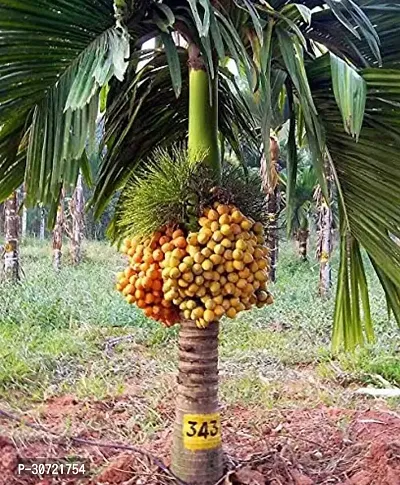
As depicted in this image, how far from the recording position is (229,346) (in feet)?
15.7

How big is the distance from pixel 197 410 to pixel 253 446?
2.49 feet

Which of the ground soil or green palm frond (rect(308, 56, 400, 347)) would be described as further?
the ground soil

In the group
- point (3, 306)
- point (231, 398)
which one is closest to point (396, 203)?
point (231, 398)

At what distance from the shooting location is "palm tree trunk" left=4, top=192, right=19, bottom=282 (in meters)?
6.21

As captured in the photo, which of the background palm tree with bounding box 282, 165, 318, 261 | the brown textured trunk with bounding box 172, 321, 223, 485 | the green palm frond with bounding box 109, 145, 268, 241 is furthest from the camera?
the background palm tree with bounding box 282, 165, 318, 261

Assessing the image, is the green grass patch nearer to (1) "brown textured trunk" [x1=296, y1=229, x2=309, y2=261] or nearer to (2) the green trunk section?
(2) the green trunk section

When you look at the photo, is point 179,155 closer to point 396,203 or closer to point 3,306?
point 396,203

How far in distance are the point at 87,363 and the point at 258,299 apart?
2.87 meters

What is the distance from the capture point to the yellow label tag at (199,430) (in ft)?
5.73

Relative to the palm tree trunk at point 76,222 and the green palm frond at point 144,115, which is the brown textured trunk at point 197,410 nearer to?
the green palm frond at point 144,115

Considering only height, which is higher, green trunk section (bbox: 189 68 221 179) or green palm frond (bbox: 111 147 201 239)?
green trunk section (bbox: 189 68 221 179)

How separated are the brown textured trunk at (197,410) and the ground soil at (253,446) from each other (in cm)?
9

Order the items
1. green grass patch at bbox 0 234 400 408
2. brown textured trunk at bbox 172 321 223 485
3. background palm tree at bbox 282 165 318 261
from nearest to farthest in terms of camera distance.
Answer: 1. brown textured trunk at bbox 172 321 223 485
2. green grass patch at bbox 0 234 400 408
3. background palm tree at bbox 282 165 318 261

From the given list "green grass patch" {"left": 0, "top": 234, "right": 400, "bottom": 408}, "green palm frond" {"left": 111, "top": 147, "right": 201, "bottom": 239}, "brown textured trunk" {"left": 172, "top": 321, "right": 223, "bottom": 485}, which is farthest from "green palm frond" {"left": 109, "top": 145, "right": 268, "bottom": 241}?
"green grass patch" {"left": 0, "top": 234, "right": 400, "bottom": 408}
